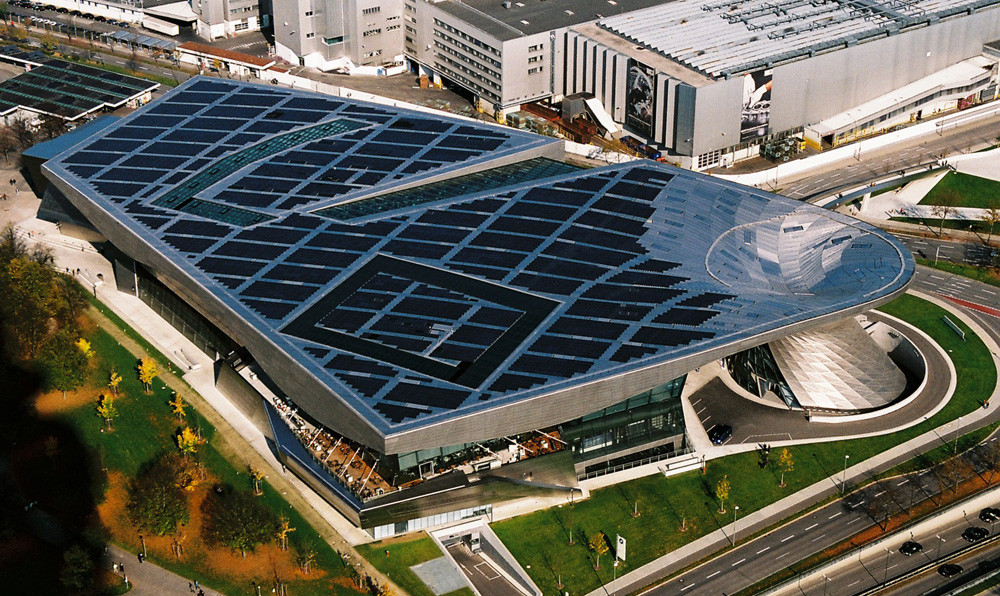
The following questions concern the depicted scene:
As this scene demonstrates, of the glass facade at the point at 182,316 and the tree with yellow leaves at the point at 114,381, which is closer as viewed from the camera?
the tree with yellow leaves at the point at 114,381

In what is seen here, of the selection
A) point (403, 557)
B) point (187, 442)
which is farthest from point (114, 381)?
point (403, 557)

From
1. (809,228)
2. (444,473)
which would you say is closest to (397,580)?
(444,473)

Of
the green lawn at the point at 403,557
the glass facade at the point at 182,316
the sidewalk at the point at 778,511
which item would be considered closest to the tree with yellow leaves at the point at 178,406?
the glass facade at the point at 182,316

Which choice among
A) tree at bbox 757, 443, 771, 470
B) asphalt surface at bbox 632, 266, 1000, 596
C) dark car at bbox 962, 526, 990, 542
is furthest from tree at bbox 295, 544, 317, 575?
dark car at bbox 962, 526, 990, 542

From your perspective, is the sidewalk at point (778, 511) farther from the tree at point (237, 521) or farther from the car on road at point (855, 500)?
the tree at point (237, 521)

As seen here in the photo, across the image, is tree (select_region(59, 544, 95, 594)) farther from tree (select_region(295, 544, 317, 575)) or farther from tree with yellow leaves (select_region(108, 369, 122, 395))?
tree with yellow leaves (select_region(108, 369, 122, 395))

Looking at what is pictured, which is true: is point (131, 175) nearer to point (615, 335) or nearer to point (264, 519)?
point (264, 519)

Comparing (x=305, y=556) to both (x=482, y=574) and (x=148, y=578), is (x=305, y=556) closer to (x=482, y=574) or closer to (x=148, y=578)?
(x=148, y=578)
